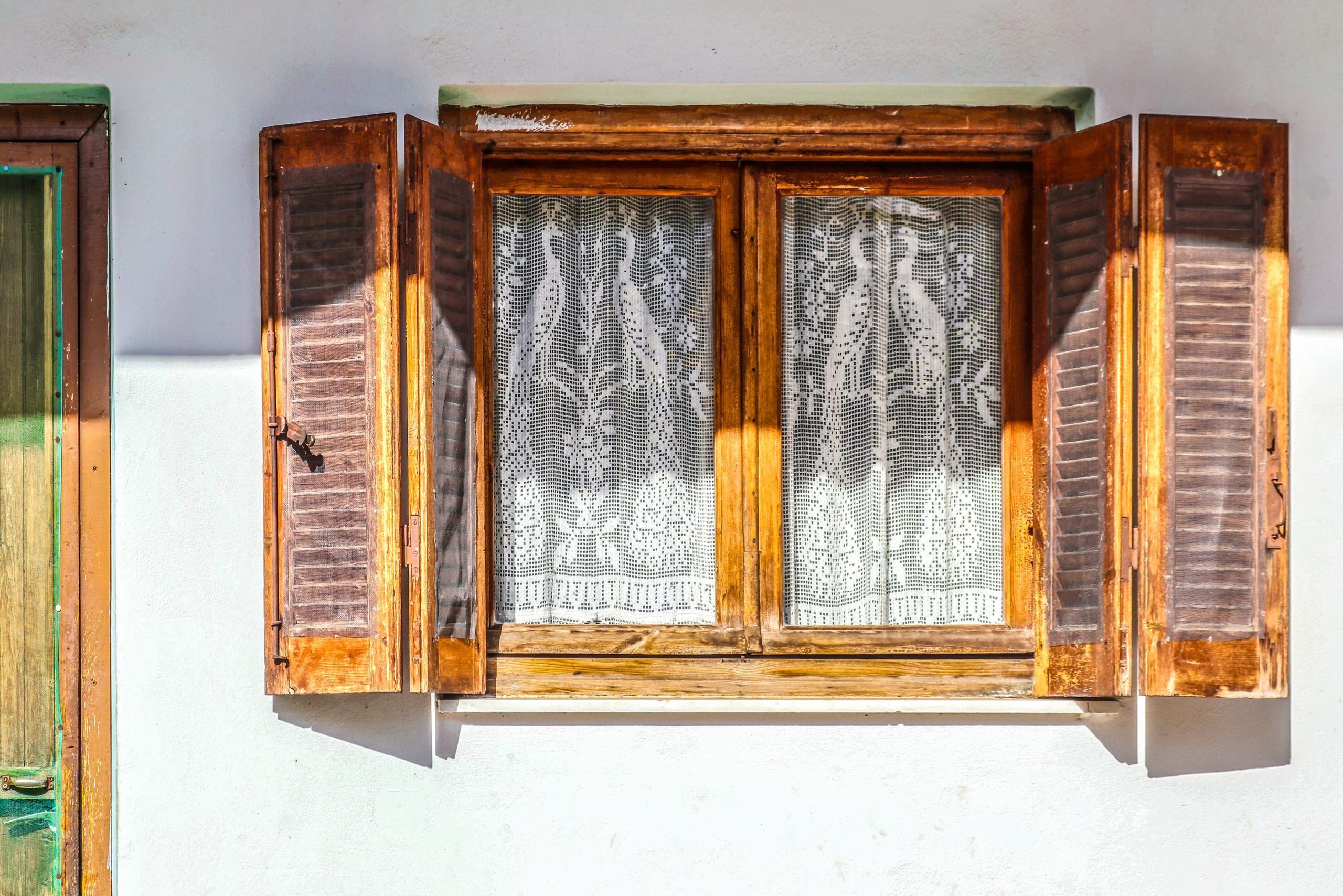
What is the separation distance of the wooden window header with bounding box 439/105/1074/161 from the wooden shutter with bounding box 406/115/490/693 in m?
0.14

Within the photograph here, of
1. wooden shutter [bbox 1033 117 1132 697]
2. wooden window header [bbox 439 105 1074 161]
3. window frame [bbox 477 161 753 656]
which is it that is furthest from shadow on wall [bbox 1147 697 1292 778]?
wooden window header [bbox 439 105 1074 161]

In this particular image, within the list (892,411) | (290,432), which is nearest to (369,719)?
(290,432)

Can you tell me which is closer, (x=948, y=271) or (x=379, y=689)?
(x=379, y=689)

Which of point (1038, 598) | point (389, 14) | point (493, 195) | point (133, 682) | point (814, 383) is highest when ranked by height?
point (389, 14)

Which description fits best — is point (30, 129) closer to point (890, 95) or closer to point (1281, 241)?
point (890, 95)

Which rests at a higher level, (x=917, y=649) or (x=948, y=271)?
(x=948, y=271)

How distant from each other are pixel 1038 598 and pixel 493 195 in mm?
1819

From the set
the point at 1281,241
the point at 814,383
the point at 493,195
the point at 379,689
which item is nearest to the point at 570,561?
the point at 379,689

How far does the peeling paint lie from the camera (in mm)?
3053

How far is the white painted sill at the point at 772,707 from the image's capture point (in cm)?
296

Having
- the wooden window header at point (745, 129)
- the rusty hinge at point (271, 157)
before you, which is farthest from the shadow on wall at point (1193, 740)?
the rusty hinge at point (271, 157)

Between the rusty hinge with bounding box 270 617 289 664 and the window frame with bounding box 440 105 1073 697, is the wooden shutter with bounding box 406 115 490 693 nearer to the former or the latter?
the window frame with bounding box 440 105 1073 697

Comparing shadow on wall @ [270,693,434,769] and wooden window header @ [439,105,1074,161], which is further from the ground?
wooden window header @ [439,105,1074,161]

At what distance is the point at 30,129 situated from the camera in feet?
9.95
